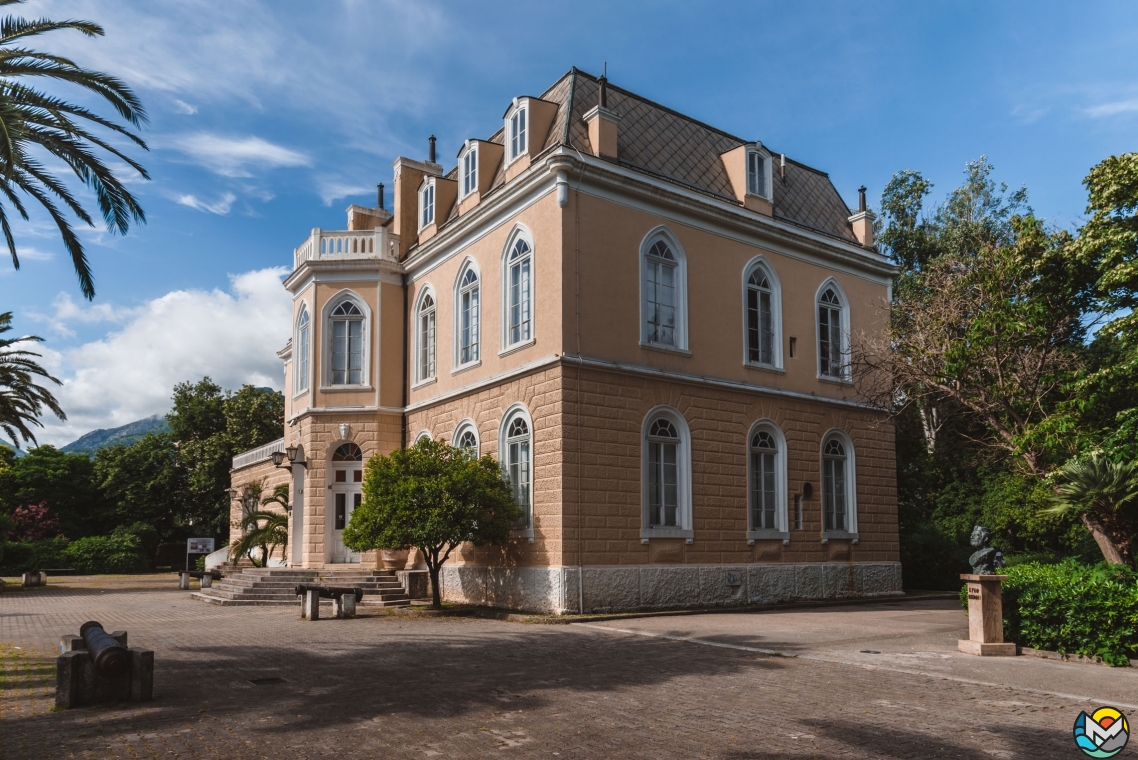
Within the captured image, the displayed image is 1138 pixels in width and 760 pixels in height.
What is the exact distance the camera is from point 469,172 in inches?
850

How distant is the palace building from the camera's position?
17.5 metres

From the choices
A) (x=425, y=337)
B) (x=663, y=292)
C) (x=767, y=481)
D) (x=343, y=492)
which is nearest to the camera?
(x=663, y=292)

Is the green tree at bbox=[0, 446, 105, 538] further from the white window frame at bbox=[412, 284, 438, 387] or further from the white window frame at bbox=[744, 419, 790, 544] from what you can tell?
the white window frame at bbox=[744, 419, 790, 544]

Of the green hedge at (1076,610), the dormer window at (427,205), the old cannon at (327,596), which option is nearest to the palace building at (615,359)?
the dormer window at (427,205)

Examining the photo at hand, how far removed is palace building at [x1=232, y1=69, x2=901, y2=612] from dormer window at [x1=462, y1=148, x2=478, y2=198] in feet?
0.18

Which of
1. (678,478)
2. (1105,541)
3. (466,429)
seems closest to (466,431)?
(466,429)

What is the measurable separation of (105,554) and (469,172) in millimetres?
25887

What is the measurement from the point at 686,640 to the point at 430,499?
5.89 meters

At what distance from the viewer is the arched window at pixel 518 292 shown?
1856cm

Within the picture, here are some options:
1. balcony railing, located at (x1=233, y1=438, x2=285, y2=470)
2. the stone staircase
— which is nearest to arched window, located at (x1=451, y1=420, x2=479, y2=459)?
the stone staircase

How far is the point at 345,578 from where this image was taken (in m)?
20.5

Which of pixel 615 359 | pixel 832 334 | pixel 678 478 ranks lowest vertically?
pixel 678 478

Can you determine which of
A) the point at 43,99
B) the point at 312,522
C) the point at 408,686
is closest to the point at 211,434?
the point at 312,522

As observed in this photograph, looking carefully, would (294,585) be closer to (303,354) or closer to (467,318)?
(303,354)
